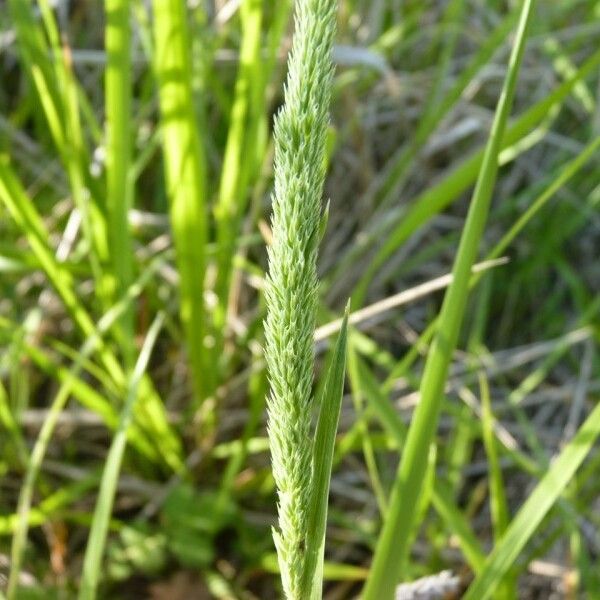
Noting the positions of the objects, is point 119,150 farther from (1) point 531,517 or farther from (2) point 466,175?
(1) point 531,517

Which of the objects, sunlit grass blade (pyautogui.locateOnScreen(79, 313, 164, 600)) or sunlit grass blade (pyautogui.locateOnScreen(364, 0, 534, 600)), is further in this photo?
sunlit grass blade (pyautogui.locateOnScreen(79, 313, 164, 600))

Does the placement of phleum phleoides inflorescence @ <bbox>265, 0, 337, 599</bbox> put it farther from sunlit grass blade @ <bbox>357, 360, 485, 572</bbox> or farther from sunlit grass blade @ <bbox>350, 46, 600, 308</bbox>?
sunlit grass blade @ <bbox>350, 46, 600, 308</bbox>

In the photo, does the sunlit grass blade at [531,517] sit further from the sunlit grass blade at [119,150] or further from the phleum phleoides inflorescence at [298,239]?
the sunlit grass blade at [119,150]

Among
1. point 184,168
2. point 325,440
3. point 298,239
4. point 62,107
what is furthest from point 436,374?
point 62,107

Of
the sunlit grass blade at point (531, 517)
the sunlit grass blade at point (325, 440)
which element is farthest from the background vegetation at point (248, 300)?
the sunlit grass blade at point (325, 440)

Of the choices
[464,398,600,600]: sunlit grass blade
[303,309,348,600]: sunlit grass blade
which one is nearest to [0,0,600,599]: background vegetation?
[464,398,600,600]: sunlit grass blade

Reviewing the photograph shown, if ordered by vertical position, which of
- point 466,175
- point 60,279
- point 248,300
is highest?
point 466,175

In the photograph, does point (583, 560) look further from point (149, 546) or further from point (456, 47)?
point (456, 47)

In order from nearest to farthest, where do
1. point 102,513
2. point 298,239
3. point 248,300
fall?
point 298,239 → point 102,513 → point 248,300
